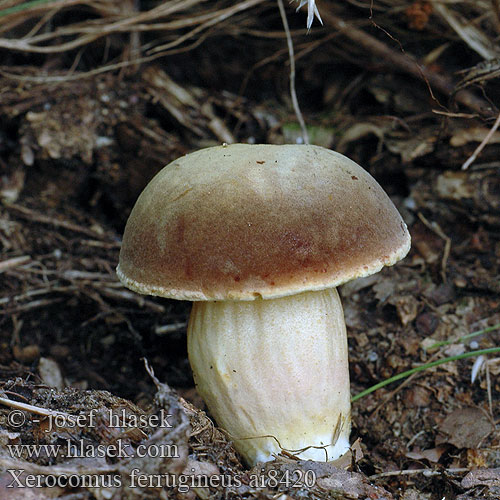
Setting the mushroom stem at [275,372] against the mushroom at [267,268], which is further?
the mushroom stem at [275,372]

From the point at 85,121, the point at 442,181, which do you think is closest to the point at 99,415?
the point at 85,121

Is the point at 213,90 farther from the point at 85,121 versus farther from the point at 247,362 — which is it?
the point at 247,362

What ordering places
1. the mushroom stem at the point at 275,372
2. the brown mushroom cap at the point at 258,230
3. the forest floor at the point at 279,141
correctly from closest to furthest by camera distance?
the brown mushroom cap at the point at 258,230, the mushroom stem at the point at 275,372, the forest floor at the point at 279,141

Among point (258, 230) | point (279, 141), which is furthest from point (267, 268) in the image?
point (279, 141)

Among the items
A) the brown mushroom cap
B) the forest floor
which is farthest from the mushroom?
the forest floor

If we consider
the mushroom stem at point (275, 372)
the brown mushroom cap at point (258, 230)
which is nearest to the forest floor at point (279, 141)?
the mushroom stem at point (275, 372)

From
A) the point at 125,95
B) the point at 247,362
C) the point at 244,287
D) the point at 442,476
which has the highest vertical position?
the point at 125,95

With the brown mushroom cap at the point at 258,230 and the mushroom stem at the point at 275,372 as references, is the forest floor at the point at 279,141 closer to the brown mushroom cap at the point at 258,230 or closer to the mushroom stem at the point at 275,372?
the mushroom stem at the point at 275,372

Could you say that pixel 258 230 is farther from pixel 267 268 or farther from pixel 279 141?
pixel 279 141
